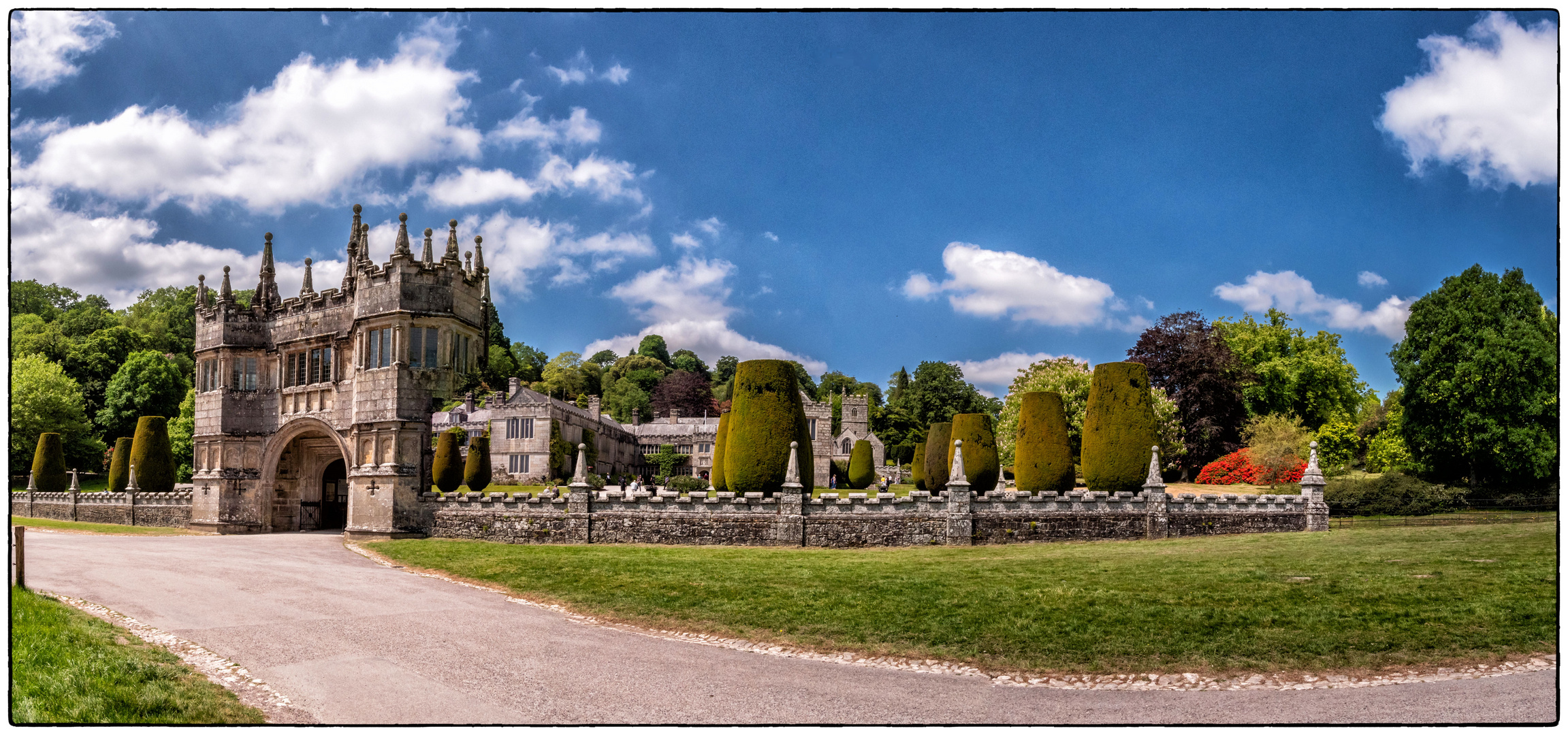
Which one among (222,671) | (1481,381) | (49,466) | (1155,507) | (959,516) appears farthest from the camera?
(49,466)

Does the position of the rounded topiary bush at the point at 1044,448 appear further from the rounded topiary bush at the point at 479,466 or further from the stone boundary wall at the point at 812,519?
the rounded topiary bush at the point at 479,466

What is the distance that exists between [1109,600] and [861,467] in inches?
1832

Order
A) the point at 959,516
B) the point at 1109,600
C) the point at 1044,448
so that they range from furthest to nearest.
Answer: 1. the point at 1044,448
2. the point at 959,516
3. the point at 1109,600

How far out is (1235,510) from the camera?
28.5m

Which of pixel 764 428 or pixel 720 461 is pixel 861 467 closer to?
pixel 720 461

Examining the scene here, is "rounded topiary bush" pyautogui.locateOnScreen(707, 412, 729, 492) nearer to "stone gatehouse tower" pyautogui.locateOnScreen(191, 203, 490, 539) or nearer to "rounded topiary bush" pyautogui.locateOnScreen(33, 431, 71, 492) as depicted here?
"stone gatehouse tower" pyautogui.locateOnScreen(191, 203, 490, 539)

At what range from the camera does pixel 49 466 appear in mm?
42781

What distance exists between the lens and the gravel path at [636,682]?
28.7 ft

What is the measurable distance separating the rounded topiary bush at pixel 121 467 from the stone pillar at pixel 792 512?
31.4 m

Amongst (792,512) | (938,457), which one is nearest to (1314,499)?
(792,512)

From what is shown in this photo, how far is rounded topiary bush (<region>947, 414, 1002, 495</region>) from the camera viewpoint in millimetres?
35719

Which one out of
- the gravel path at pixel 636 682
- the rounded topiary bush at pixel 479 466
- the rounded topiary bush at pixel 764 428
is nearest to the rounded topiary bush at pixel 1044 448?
the rounded topiary bush at pixel 764 428

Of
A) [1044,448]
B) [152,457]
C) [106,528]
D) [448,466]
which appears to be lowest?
[106,528]

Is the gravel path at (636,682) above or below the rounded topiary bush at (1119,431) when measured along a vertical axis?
below
